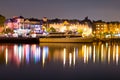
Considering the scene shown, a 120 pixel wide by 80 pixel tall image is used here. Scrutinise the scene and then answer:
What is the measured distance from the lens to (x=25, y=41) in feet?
185

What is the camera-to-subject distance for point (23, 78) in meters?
16.1

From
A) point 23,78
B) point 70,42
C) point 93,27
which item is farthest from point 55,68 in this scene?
point 93,27

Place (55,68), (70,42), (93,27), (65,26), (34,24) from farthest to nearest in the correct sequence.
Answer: (93,27)
(34,24)
(65,26)
(70,42)
(55,68)

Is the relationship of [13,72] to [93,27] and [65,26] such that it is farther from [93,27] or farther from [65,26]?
[93,27]

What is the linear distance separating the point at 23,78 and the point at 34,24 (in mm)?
75709

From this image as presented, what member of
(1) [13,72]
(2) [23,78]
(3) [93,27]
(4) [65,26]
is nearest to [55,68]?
(1) [13,72]

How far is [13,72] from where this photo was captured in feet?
59.4

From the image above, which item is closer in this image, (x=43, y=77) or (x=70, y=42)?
(x=43, y=77)

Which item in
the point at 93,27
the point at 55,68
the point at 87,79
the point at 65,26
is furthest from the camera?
the point at 93,27

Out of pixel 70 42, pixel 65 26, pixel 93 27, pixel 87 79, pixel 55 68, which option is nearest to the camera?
pixel 87 79

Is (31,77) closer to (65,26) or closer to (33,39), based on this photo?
(33,39)

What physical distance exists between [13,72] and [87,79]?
427cm

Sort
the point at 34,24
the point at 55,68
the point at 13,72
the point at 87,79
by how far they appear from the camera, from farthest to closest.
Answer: the point at 34,24 → the point at 55,68 → the point at 13,72 → the point at 87,79

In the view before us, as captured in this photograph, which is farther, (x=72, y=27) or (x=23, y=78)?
(x=72, y=27)
